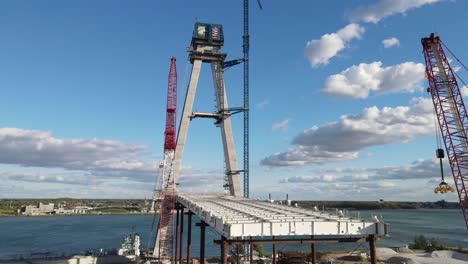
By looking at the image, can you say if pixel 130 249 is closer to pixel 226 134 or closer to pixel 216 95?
pixel 226 134

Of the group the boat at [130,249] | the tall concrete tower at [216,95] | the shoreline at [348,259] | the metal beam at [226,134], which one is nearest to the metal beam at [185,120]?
the tall concrete tower at [216,95]

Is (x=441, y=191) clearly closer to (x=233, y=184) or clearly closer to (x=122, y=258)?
Result: (x=233, y=184)

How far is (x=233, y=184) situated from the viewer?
6209cm

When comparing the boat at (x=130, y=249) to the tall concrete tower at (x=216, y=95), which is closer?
the boat at (x=130, y=249)

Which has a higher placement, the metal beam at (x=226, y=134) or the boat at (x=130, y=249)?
the metal beam at (x=226, y=134)

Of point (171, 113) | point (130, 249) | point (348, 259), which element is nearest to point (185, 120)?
point (171, 113)

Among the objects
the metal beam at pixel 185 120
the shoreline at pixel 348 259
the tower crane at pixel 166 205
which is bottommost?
the shoreline at pixel 348 259

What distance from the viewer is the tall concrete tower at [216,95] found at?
62781 millimetres

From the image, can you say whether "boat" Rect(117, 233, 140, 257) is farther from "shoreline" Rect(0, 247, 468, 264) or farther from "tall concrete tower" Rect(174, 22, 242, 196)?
"tall concrete tower" Rect(174, 22, 242, 196)

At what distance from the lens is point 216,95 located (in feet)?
219

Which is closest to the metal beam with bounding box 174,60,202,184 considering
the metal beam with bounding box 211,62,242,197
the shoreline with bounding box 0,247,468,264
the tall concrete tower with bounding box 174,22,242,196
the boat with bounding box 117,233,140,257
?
the tall concrete tower with bounding box 174,22,242,196

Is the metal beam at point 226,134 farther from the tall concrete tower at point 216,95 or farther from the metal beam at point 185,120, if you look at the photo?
the metal beam at point 185,120

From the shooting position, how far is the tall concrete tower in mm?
62781

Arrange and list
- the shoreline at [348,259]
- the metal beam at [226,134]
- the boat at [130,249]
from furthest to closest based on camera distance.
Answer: the metal beam at [226,134] → the boat at [130,249] → the shoreline at [348,259]
